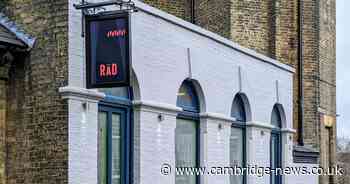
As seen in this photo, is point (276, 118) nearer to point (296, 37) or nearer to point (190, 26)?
point (296, 37)

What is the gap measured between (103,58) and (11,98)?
1497mm

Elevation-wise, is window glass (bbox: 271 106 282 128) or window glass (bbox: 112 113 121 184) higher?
window glass (bbox: 271 106 282 128)

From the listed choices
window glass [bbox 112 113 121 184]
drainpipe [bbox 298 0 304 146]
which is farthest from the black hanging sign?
drainpipe [bbox 298 0 304 146]

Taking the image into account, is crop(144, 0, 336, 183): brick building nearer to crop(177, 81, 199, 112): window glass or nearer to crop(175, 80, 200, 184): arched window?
crop(177, 81, 199, 112): window glass

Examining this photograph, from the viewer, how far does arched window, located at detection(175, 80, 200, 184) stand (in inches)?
553

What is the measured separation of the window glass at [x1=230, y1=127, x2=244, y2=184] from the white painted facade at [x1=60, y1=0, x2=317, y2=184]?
9.1 inches

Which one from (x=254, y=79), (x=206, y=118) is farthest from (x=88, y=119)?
(x=254, y=79)

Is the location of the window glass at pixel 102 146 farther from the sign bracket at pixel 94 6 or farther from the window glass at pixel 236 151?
the window glass at pixel 236 151

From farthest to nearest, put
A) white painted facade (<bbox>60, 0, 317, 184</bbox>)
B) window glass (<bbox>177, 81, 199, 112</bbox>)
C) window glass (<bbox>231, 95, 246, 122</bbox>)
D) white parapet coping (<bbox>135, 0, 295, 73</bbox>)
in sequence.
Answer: window glass (<bbox>231, 95, 246, 122</bbox>) < window glass (<bbox>177, 81, 199, 112</bbox>) < white parapet coping (<bbox>135, 0, 295, 73</bbox>) < white painted facade (<bbox>60, 0, 317, 184</bbox>)

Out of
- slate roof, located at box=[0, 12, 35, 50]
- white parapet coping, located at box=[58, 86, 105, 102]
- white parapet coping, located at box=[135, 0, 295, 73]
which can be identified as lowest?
white parapet coping, located at box=[58, 86, 105, 102]

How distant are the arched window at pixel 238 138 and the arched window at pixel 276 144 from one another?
6.52 feet

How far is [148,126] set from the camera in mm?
12500

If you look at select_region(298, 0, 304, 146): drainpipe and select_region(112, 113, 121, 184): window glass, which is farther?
select_region(298, 0, 304, 146): drainpipe

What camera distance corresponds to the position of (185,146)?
1443cm
